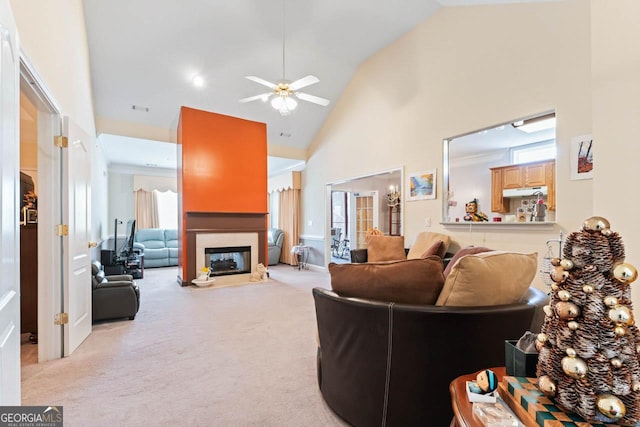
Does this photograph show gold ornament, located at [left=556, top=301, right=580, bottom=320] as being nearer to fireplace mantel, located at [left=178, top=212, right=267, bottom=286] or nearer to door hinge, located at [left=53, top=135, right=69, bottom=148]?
door hinge, located at [left=53, top=135, right=69, bottom=148]

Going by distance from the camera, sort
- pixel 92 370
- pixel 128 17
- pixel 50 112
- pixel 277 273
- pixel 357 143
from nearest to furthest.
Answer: pixel 92 370, pixel 50 112, pixel 128 17, pixel 357 143, pixel 277 273

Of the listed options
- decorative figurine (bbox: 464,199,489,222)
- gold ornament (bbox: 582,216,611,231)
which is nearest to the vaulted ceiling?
decorative figurine (bbox: 464,199,489,222)

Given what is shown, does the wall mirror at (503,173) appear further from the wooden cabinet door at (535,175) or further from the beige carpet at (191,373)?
the beige carpet at (191,373)

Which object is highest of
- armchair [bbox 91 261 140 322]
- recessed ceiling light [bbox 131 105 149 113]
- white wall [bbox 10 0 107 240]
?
recessed ceiling light [bbox 131 105 149 113]

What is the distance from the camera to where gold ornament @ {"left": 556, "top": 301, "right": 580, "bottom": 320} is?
0.65m

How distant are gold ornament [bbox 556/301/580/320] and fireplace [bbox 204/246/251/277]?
5.44m

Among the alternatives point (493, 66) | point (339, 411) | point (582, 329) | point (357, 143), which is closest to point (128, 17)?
point (357, 143)

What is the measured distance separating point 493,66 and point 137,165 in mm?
8653

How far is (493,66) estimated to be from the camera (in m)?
3.46

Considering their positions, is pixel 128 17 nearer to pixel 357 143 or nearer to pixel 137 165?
pixel 357 143

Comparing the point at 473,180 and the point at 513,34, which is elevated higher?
the point at 513,34

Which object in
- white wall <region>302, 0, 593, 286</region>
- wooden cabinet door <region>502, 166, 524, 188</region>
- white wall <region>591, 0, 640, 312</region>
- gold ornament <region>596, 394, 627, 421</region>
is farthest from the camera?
wooden cabinet door <region>502, 166, 524, 188</region>

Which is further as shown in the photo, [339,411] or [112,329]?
[112,329]

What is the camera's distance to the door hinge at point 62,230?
7.81ft
